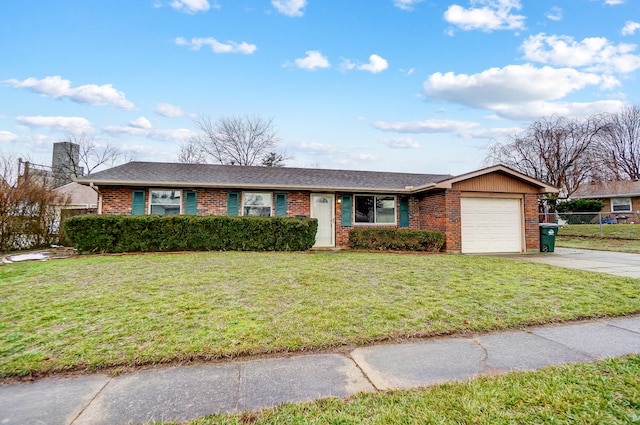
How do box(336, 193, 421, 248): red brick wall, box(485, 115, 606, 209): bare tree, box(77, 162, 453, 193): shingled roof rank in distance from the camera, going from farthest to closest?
box(485, 115, 606, 209): bare tree
box(336, 193, 421, 248): red brick wall
box(77, 162, 453, 193): shingled roof

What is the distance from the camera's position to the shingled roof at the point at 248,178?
10.5 metres

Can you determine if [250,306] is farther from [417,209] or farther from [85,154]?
[85,154]

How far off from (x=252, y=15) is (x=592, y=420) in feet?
41.6

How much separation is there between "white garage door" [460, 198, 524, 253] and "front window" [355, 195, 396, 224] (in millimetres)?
2706

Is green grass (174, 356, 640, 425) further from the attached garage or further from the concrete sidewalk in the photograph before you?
the attached garage

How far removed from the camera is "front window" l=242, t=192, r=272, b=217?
11672 mm

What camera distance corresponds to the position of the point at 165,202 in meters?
11.0

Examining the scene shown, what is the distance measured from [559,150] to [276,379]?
26119 mm

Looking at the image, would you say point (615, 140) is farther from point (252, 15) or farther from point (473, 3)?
point (252, 15)

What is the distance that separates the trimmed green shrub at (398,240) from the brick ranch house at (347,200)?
50 cm

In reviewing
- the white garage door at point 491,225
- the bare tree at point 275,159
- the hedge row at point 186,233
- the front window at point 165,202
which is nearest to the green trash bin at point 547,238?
the white garage door at point 491,225

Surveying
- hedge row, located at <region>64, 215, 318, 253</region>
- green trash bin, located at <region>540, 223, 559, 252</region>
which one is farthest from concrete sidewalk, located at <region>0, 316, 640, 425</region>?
green trash bin, located at <region>540, 223, 559, 252</region>

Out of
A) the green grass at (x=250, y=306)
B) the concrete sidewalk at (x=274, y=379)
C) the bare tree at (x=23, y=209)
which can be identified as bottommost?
the concrete sidewalk at (x=274, y=379)

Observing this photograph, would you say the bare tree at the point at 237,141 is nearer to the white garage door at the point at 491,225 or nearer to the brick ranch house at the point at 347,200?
the brick ranch house at the point at 347,200
